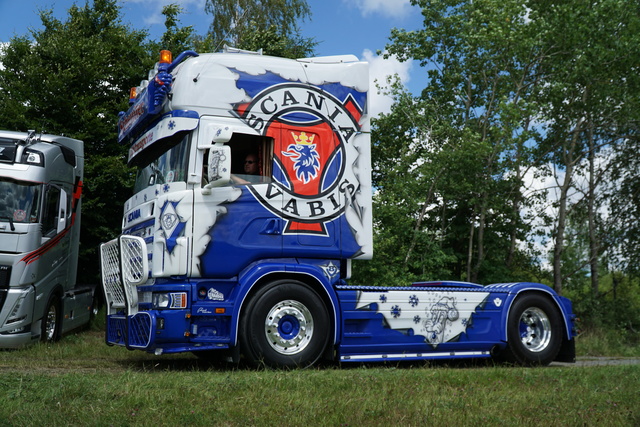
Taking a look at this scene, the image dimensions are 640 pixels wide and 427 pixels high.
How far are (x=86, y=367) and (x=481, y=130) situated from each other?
48.1 feet

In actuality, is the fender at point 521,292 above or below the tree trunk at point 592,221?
below

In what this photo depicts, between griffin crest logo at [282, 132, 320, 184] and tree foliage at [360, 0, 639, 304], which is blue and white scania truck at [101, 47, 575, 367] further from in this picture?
tree foliage at [360, 0, 639, 304]

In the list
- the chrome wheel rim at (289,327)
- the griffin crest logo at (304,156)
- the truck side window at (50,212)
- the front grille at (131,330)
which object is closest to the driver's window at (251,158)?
the griffin crest logo at (304,156)

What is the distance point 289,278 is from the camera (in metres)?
8.68

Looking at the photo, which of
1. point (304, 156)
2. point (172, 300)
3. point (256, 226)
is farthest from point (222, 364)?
point (304, 156)

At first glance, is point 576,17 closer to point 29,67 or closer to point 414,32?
point 414,32

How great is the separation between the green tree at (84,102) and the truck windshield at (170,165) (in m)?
8.56

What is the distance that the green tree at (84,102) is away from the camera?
57.7 ft

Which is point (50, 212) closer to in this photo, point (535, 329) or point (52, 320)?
point (52, 320)

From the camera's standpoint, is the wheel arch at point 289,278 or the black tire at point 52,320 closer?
the wheel arch at point 289,278

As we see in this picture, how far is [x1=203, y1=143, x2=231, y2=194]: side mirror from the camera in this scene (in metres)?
7.96

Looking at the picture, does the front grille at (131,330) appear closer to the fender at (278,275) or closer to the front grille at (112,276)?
the front grille at (112,276)

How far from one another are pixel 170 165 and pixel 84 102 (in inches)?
411

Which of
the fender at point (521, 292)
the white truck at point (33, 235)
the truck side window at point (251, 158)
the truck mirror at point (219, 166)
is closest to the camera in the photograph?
the truck mirror at point (219, 166)
